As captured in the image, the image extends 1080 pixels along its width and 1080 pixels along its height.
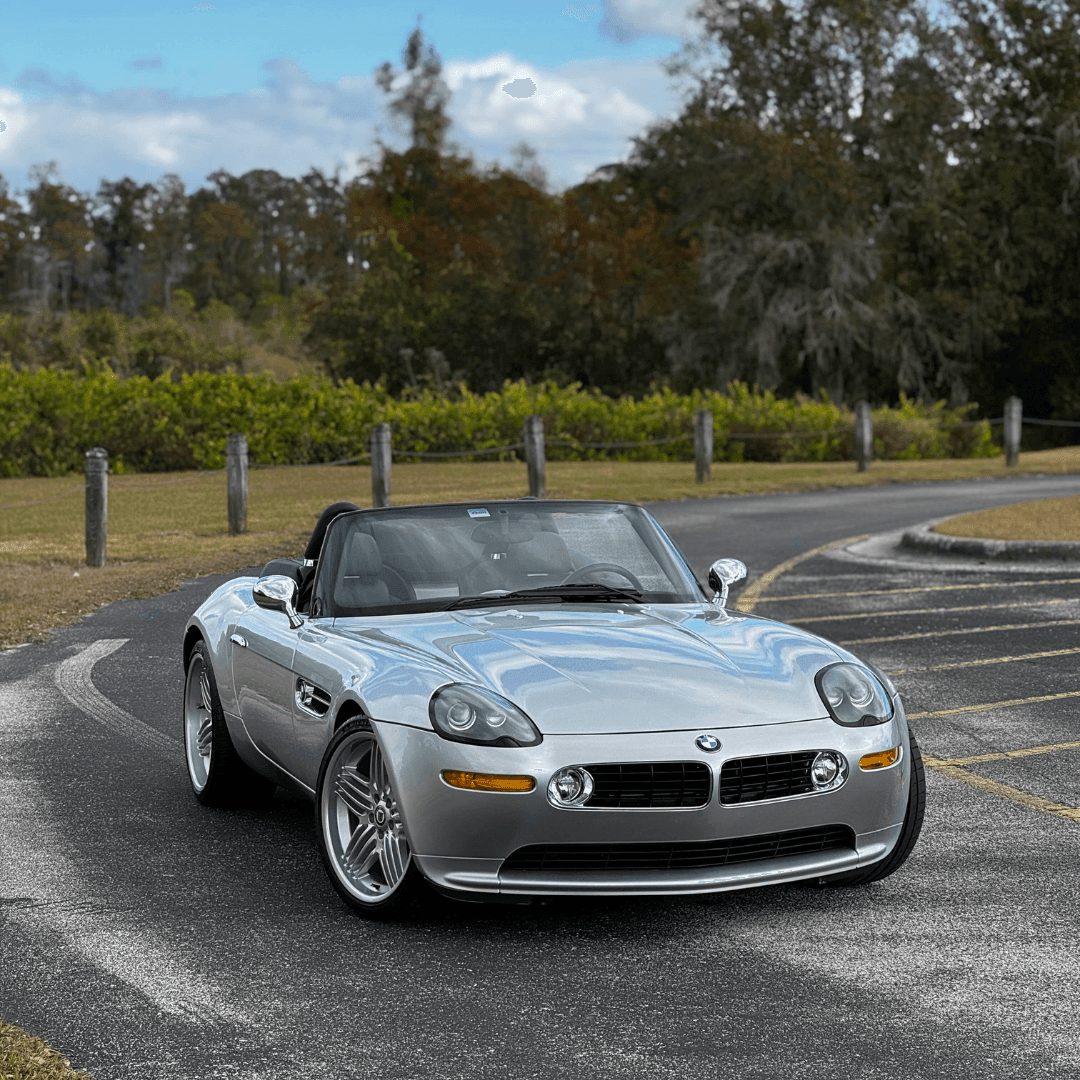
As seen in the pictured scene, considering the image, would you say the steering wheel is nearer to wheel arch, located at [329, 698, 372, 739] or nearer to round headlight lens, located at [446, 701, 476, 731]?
wheel arch, located at [329, 698, 372, 739]

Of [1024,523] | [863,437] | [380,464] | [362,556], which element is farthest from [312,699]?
[863,437]

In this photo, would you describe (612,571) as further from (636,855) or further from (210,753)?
(210,753)

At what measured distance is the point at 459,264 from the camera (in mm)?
61562

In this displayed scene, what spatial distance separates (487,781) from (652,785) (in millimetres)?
479

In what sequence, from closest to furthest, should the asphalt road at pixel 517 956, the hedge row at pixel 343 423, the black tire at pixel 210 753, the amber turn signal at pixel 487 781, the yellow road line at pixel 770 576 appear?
the asphalt road at pixel 517 956 → the amber turn signal at pixel 487 781 → the black tire at pixel 210 753 → the yellow road line at pixel 770 576 → the hedge row at pixel 343 423

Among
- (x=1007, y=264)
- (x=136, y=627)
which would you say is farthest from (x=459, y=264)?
(x=136, y=627)

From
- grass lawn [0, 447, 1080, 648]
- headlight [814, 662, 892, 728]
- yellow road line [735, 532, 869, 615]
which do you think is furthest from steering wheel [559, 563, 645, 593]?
grass lawn [0, 447, 1080, 648]

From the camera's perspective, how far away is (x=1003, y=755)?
287 inches

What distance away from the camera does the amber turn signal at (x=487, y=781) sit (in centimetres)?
460

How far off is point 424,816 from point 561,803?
1.39 feet

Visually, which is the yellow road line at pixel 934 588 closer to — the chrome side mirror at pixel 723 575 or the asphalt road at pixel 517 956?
the asphalt road at pixel 517 956

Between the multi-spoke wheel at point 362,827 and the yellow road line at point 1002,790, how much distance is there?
9.04 feet

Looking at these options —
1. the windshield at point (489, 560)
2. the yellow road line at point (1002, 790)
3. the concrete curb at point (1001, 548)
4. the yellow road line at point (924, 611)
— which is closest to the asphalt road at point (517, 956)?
the yellow road line at point (1002, 790)

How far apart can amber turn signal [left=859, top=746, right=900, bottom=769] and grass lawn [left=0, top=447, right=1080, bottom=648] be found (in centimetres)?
807
